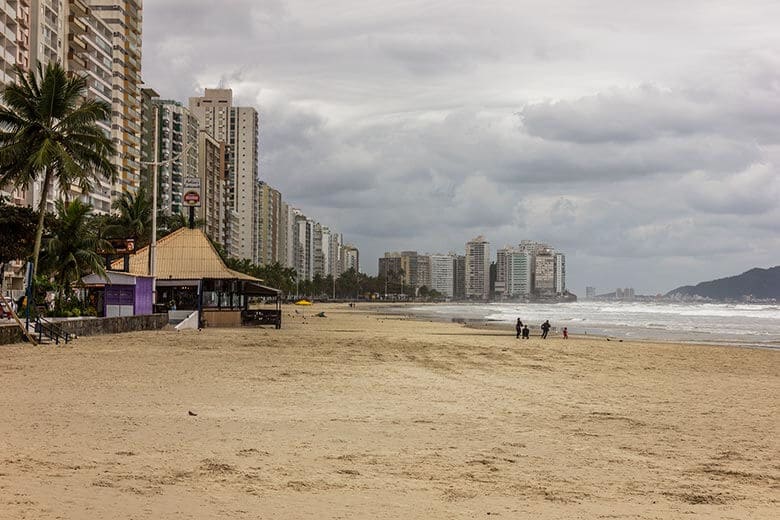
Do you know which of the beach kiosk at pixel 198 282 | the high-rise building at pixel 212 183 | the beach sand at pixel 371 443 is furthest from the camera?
the high-rise building at pixel 212 183

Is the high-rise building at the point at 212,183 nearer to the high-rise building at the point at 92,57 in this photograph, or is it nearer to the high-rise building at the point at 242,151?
the high-rise building at the point at 242,151

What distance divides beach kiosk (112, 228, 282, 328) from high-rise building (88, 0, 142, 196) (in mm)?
48166

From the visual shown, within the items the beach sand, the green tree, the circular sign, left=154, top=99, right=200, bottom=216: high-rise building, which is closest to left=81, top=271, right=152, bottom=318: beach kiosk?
the green tree

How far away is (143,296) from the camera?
37156 millimetres

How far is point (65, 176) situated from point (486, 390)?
72.9 feet

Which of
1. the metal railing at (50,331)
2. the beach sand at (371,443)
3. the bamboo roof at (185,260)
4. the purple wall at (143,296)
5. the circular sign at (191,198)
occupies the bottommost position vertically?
the beach sand at (371,443)

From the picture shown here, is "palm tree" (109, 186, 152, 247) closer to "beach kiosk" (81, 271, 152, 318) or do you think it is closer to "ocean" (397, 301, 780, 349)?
"beach kiosk" (81, 271, 152, 318)

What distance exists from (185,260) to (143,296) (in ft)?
21.3

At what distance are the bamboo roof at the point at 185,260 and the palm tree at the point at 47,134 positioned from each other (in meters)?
A: 10.0

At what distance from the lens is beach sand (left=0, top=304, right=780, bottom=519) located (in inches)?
270

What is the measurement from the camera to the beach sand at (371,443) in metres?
6.87

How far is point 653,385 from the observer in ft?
59.2

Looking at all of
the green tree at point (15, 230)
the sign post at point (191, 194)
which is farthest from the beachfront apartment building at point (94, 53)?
the green tree at point (15, 230)

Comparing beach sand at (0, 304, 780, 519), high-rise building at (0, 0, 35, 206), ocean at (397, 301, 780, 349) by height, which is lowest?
ocean at (397, 301, 780, 349)
